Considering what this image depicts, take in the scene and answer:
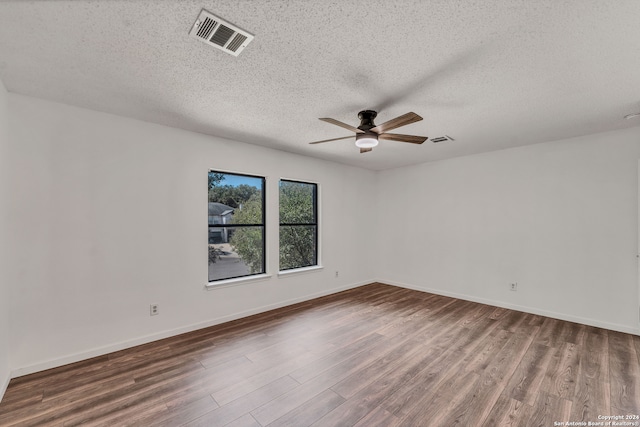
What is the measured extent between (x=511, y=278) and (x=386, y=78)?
3.91 meters

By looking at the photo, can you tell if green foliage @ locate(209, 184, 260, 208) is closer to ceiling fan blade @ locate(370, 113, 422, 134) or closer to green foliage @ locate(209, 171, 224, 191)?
green foliage @ locate(209, 171, 224, 191)

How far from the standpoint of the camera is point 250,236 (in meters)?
4.12

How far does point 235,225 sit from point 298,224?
1209 mm

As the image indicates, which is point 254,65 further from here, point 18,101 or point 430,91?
point 18,101

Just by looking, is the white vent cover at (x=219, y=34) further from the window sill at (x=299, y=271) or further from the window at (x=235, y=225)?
the window sill at (x=299, y=271)

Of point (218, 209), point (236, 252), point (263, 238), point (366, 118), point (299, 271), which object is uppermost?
point (366, 118)

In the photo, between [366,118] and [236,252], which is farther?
[236,252]

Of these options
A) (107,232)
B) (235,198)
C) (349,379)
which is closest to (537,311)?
(349,379)

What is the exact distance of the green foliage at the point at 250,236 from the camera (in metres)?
4.00

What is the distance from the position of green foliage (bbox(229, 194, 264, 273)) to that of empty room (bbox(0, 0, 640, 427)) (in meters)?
0.03

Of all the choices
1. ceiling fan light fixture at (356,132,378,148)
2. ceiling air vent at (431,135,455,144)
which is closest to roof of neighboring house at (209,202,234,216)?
ceiling fan light fixture at (356,132,378,148)

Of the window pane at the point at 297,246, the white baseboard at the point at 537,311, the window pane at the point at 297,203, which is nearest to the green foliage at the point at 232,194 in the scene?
the window pane at the point at 297,203

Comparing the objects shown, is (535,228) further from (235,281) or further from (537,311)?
(235,281)

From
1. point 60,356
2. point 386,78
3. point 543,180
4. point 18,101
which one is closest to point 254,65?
point 386,78
